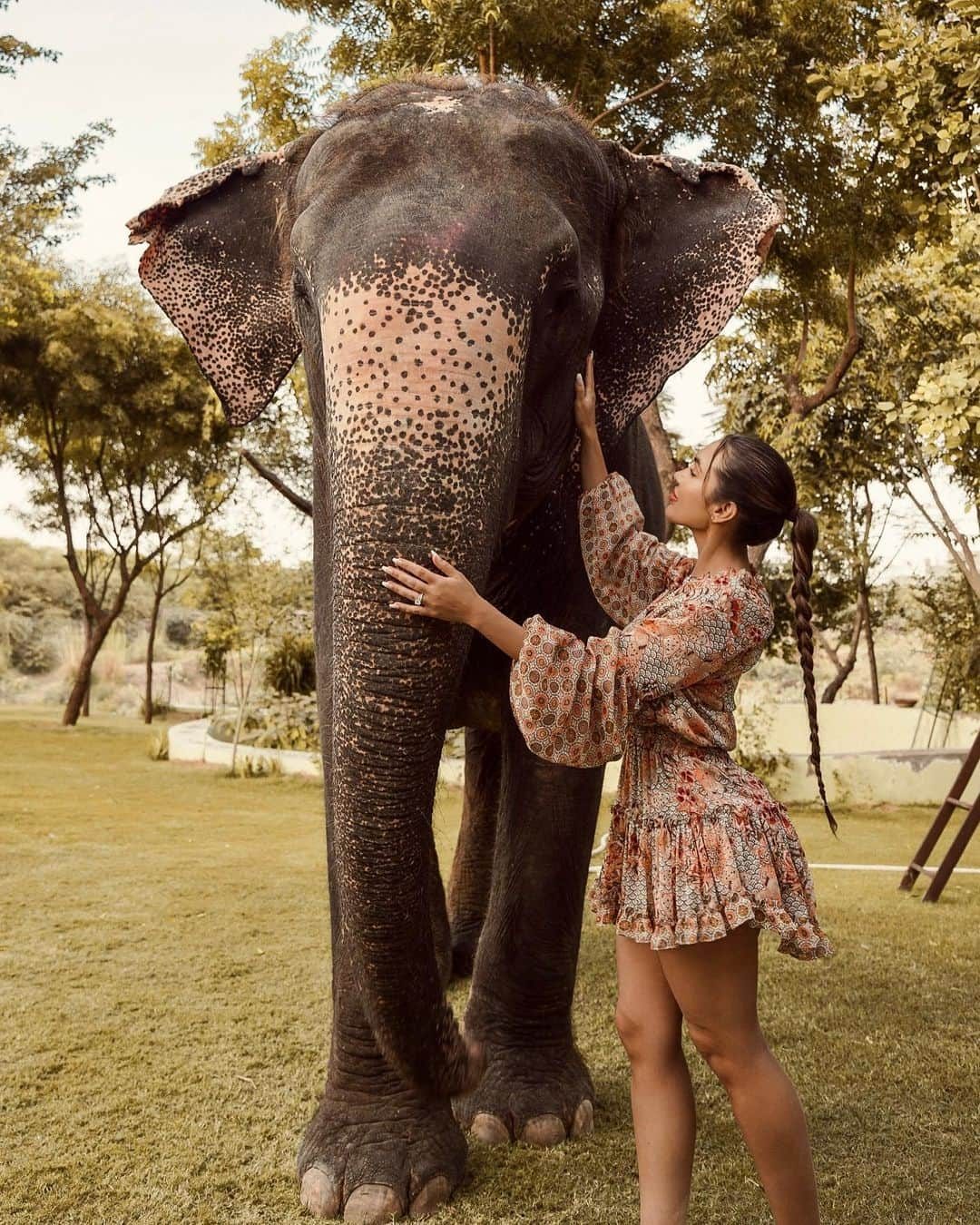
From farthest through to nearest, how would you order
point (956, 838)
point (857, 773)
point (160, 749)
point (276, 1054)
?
1. point (160, 749)
2. point (857, 773)
3. point (956, 838)
4. point (276, 1054)

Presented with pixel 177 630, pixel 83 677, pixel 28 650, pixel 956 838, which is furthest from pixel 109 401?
pixel 177 630

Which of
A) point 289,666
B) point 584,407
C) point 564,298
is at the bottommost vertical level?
point 584,407

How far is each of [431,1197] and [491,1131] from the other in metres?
0.43

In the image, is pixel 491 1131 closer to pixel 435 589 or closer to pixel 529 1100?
pixel 529 1100

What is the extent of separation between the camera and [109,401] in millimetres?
19641

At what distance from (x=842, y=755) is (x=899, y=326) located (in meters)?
5.40

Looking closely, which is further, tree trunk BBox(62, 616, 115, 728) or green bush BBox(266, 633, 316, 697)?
tree trunk BBox(62, 616, 115, 728)

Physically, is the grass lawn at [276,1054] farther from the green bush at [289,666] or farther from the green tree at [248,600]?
the green bush at [289,666]

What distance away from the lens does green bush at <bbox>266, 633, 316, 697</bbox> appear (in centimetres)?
1505

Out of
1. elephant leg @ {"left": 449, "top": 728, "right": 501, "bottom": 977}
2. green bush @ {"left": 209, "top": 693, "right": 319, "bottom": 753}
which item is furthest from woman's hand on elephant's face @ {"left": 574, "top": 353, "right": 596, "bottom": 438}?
green bush @ {"left": 209, "top": 693, "right": 319, "bottom": 753}

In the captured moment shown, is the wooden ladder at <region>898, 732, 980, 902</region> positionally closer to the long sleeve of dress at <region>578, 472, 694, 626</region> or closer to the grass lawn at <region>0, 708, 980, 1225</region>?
the grass lawn at <region>0, 708, 980, 1225</region>

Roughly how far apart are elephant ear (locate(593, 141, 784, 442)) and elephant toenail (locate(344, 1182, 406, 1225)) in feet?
6.05

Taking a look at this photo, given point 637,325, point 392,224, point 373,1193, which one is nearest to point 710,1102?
point 373,1193

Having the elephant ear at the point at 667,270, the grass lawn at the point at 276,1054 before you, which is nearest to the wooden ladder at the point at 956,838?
the grass lawn at the point at 276,1054
